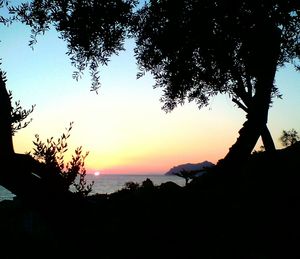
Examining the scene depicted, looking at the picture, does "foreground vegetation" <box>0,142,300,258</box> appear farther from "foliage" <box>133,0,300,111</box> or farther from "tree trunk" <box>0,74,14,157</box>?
"foliage" <box>133,0,300,111</box>

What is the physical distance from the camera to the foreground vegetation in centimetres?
545

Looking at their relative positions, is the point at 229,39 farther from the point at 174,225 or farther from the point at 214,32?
the point at 174,225

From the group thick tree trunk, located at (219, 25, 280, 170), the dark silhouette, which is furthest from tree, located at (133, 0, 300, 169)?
the dark silhouette

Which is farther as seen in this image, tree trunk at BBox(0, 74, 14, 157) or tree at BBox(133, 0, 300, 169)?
tree at BBox(133, 0, 300, 169)

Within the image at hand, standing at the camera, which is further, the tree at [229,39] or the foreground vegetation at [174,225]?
the tree at [229,39]

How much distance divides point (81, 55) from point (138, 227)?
579 centimetres

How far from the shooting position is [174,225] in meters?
7.99

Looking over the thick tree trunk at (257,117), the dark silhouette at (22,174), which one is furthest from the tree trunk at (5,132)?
the thick tree trunk at (257,117)

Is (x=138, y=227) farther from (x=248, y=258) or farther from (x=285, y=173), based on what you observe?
(x=285, y=173)

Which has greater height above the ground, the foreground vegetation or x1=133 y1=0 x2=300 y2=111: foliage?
x1=133 y1=0 x2=300 y2=111: foliage

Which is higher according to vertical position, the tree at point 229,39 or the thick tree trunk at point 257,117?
the tree at point 229,39

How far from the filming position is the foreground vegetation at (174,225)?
5.45 m

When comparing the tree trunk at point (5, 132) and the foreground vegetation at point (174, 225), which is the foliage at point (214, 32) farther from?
the tree trunk at point (5, 132)

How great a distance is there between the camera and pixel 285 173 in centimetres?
1341
